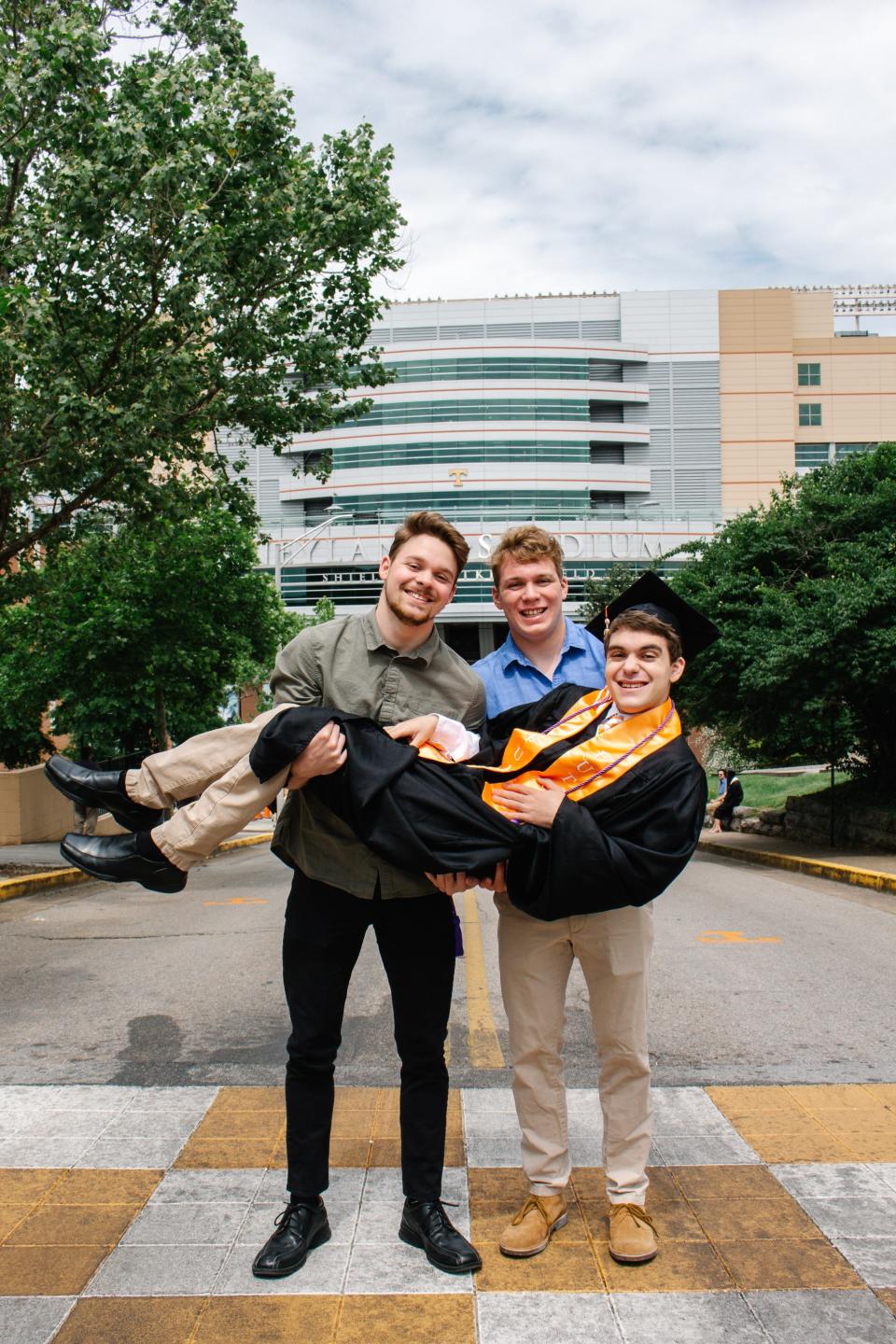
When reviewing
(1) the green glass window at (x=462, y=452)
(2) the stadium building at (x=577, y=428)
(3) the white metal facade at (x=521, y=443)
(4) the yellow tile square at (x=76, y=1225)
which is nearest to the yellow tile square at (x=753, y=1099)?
(4) the yellow tile square at (x=76, y=1225)

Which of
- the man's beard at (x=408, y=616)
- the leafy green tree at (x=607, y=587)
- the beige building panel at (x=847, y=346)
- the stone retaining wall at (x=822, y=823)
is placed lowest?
the stone retaining wall at (x=822, y=823)

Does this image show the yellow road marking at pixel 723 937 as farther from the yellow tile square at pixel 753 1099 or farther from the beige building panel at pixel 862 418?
the beige building panel at pixel 862 418

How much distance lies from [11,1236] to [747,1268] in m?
2.28

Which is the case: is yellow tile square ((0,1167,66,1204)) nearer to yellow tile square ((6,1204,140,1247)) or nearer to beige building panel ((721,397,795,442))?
yellow tile square ((6,1204,140,1247))

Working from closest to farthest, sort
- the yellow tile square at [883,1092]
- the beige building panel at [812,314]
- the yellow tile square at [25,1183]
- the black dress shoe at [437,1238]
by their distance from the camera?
the black dress shoe at [437,1238] < the yellow tile square at [25,1183] < the yellow tile square at [883,1092] < the beige building panel at [812,314]

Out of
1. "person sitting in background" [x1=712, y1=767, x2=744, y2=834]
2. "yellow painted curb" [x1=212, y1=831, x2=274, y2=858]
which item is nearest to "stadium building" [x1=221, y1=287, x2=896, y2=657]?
"person sitting in background" [x1=712, y1=767, x2=744, y2=834]

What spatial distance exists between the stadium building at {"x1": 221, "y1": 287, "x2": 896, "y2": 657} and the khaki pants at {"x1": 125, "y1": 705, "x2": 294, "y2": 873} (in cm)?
5534

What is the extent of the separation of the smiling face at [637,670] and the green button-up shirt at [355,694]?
1.66 ft

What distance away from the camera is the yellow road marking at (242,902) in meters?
12.4

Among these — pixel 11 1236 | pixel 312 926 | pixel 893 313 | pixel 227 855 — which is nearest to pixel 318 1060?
pixel 312 926

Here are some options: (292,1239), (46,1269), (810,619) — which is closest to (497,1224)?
(292,1239)

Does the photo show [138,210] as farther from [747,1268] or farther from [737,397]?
[737,397]

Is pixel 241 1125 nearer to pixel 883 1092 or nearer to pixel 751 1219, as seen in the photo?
pixel 751 1219

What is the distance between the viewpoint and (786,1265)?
10.5 ft
